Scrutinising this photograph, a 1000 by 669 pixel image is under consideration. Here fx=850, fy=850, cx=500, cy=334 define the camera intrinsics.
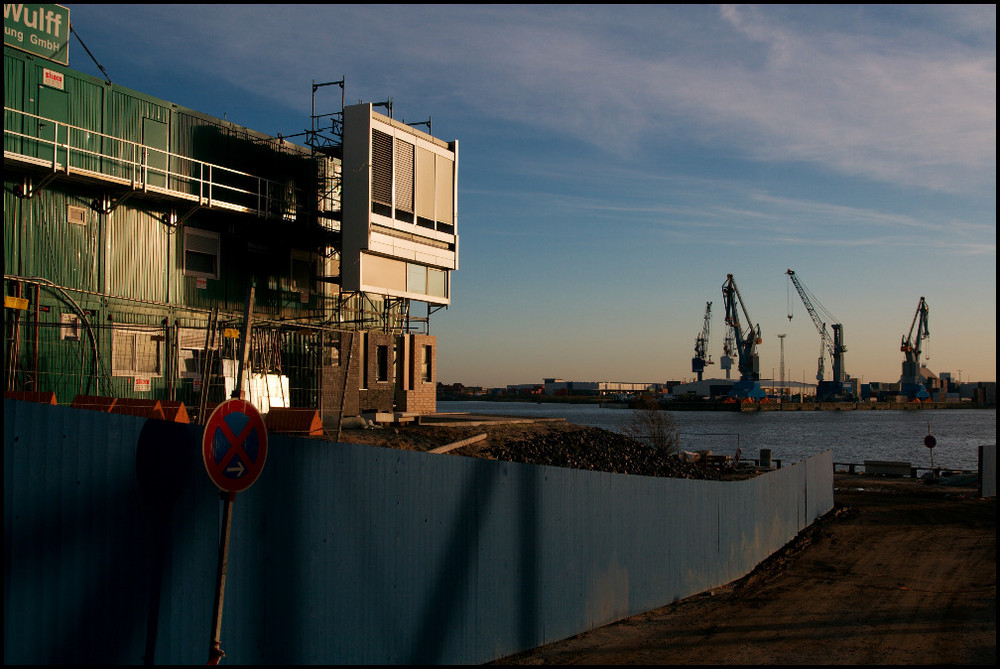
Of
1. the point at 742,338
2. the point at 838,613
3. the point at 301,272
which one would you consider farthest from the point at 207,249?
the point at 742,338

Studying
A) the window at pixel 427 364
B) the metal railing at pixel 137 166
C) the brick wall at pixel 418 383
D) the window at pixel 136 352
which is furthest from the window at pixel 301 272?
the window at pixel 136 352

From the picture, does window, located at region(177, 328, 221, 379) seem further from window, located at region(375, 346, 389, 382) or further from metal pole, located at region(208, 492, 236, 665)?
metal pole, located at region(208, 492, 236, 665)

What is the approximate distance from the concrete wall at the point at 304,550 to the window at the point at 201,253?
616 inches

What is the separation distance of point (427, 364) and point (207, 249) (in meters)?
9.05

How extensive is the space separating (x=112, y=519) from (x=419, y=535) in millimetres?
3836

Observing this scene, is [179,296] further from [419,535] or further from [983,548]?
[983,548]

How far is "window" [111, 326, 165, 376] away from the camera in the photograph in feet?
69.5

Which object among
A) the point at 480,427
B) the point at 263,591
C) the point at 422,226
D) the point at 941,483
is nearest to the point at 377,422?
the point at 480,427

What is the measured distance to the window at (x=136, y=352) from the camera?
2119cm

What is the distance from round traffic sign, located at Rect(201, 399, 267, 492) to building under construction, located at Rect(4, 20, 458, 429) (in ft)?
25.4

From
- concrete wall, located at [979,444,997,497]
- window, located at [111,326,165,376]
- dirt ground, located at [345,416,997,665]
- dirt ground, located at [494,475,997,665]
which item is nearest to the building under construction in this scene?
window, located at [111,326,165,376]

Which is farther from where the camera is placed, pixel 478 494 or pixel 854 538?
pixel 854 538

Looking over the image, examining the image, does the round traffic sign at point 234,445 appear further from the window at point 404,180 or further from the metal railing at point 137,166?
the window at point 404,180

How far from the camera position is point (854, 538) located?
2317 centimetres
